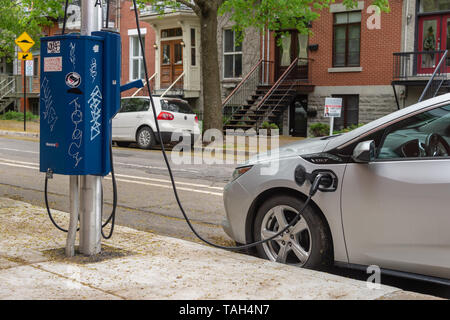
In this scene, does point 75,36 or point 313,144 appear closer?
point 75,36

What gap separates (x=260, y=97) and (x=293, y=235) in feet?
65.9

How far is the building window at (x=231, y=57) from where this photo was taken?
91.1 feet

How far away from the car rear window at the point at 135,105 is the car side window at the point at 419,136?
15016 mm

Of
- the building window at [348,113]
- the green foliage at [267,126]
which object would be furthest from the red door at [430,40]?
the green foliage at [267,126]

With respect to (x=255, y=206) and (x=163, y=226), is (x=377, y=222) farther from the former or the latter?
(x=163, y=226)

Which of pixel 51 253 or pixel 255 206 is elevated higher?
pixel 255 206

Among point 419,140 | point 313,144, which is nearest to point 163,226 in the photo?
point 313,144

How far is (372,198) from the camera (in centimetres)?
471

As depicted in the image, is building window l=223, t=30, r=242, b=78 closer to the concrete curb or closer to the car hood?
the concrete curb

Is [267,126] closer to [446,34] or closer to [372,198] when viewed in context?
[446,34]

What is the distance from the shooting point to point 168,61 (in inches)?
1201

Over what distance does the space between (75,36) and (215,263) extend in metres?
2.20

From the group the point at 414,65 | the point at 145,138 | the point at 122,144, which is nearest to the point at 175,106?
the point at 145,138
